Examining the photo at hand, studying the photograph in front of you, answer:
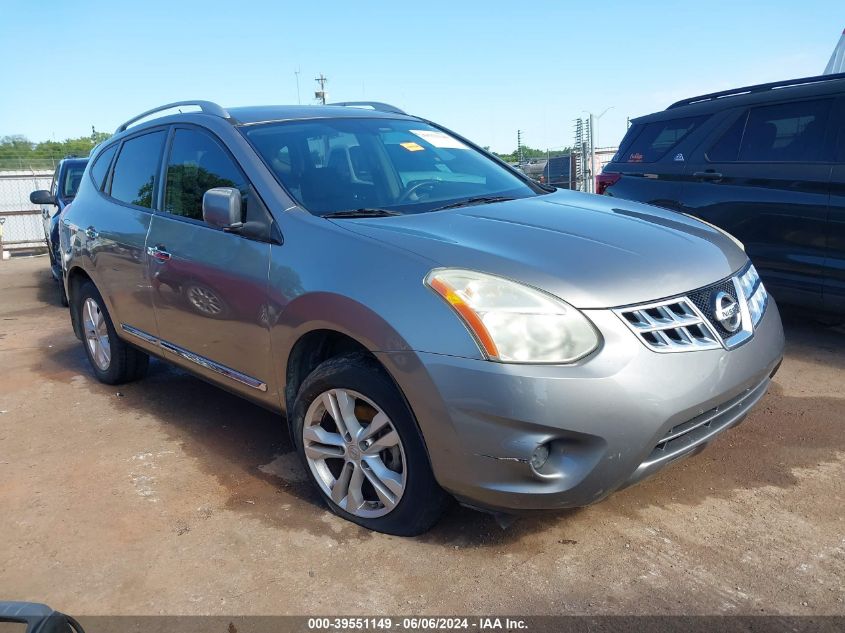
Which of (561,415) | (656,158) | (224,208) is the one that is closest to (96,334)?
(224,208)

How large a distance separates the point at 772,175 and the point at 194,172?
4.02m

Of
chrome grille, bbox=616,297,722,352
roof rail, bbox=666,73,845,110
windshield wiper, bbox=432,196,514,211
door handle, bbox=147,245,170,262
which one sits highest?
roof rail, bbox=666,73,845,110

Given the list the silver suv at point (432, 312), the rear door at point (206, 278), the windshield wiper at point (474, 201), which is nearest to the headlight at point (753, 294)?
the silver suv at point (432, 312)

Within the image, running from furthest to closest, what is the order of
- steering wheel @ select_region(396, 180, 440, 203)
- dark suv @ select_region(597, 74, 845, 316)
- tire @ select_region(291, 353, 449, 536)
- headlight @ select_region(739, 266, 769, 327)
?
dark suv @ select_region(597, 74, 845, 316) → steering wheel @ select_region(396, 180, 440, 203) → headlight @ select_region(739, 266, 769, 327) → tire @ select_region(291, 353, 449, 536)

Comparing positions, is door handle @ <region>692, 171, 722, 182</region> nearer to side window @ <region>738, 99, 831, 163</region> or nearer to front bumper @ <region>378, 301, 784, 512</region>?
side window @ <region>738, 99, 831, 163</region>

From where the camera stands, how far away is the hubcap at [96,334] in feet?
16.3

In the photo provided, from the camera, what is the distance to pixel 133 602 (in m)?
2.53

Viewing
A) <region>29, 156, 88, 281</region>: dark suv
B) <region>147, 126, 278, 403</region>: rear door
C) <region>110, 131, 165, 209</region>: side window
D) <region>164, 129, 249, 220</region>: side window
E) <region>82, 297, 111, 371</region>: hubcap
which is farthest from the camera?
<region>29, 156, 88, 281</region>: dark suv

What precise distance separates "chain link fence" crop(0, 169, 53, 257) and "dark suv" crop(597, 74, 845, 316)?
14.1 metres

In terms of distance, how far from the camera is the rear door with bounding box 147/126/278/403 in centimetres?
319

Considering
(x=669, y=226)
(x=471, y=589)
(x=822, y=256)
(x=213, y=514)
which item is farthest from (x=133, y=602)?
(x=822, y=256)

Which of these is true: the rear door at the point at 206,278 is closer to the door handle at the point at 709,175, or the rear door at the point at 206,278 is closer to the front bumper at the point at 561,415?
the front bumper at the point at 561,415

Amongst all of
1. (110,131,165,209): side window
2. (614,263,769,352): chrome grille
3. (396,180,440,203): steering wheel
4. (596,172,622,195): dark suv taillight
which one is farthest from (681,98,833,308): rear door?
(110,131,165,209): side window

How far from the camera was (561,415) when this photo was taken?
7.52 ft
